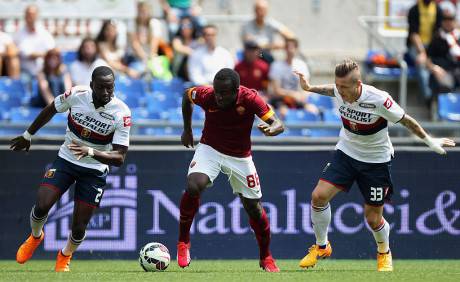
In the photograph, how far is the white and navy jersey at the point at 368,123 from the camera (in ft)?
38.4

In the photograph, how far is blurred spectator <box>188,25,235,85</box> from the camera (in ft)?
59.8

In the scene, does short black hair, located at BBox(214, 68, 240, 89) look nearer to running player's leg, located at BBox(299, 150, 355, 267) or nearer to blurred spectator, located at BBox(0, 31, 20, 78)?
running player's leg, located at BBox(299, 150, 355, 267)

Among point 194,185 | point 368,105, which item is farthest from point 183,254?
point 368,105

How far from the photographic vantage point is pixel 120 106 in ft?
39.4

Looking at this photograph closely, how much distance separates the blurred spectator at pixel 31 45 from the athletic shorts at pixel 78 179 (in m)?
6.50

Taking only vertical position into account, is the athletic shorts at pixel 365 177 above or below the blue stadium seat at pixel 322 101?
above

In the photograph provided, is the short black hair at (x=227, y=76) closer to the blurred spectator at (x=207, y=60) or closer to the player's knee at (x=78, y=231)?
the player's knee at (x=78, y=231)

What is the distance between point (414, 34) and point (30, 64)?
644 centimetres

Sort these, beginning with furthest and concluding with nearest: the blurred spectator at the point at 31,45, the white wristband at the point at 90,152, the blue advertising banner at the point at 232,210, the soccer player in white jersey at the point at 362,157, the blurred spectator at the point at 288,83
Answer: the blurred spectator at the point at 31,45 < the blurred spectator at the point at 288,83 < the blue advertising banner at the point at 232,210 < the soccer player in white jersey at the point at 362,157 < the white wristband at the point at 90,152

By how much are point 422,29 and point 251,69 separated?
3.45m

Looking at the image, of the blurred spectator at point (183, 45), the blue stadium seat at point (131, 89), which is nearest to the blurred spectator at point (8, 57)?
the blue stadium seat at point (131, 89)

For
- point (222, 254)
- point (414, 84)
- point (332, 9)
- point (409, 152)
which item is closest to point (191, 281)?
point (222, 254)

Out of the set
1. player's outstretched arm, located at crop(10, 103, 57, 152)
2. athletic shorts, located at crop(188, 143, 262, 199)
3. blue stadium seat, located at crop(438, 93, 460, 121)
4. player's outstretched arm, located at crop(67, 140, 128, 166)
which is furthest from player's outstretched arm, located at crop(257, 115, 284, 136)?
blue stadium seat, located at crop(438, 93, 460, 121)

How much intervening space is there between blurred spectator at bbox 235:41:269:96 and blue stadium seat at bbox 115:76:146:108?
1565 mm
